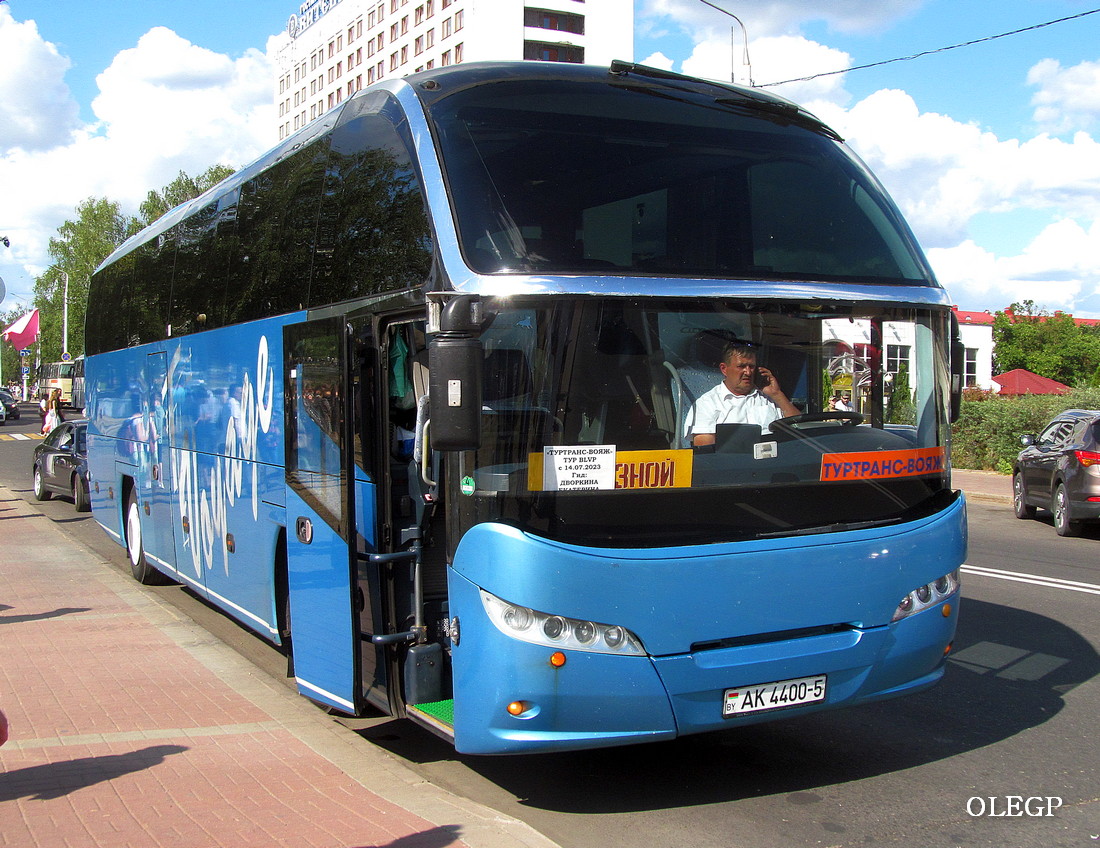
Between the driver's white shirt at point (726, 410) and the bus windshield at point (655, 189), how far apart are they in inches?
21.7

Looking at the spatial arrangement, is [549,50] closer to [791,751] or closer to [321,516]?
[321,516]

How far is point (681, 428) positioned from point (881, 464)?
1.13 metres

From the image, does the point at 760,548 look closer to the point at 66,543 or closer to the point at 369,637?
the point at 369,637

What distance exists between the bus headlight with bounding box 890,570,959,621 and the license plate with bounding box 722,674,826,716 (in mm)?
526

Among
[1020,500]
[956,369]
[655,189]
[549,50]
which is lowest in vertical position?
[1020,500]

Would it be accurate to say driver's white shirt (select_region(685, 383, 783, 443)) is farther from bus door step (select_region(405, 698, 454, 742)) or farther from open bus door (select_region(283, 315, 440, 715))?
bus door step (select_region(405, 698, 454, 742))

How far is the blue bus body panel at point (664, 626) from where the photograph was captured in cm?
456

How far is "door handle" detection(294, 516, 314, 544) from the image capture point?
636 cm

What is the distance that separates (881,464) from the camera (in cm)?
532

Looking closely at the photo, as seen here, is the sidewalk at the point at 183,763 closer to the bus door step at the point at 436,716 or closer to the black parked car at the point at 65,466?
the bus door step at the point at 436,716

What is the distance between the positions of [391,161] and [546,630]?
101 inches

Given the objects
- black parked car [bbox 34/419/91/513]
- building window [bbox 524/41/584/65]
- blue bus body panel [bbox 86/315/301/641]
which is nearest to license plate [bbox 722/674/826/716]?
blue bus body panel [bbox 86/315/301/641]

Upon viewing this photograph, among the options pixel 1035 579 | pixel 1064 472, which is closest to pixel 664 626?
pixel 1035 579

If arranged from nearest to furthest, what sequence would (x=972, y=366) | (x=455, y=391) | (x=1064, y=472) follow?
(x=455, y=391) < (x=1064, y=472) < (x=972, y=366)
